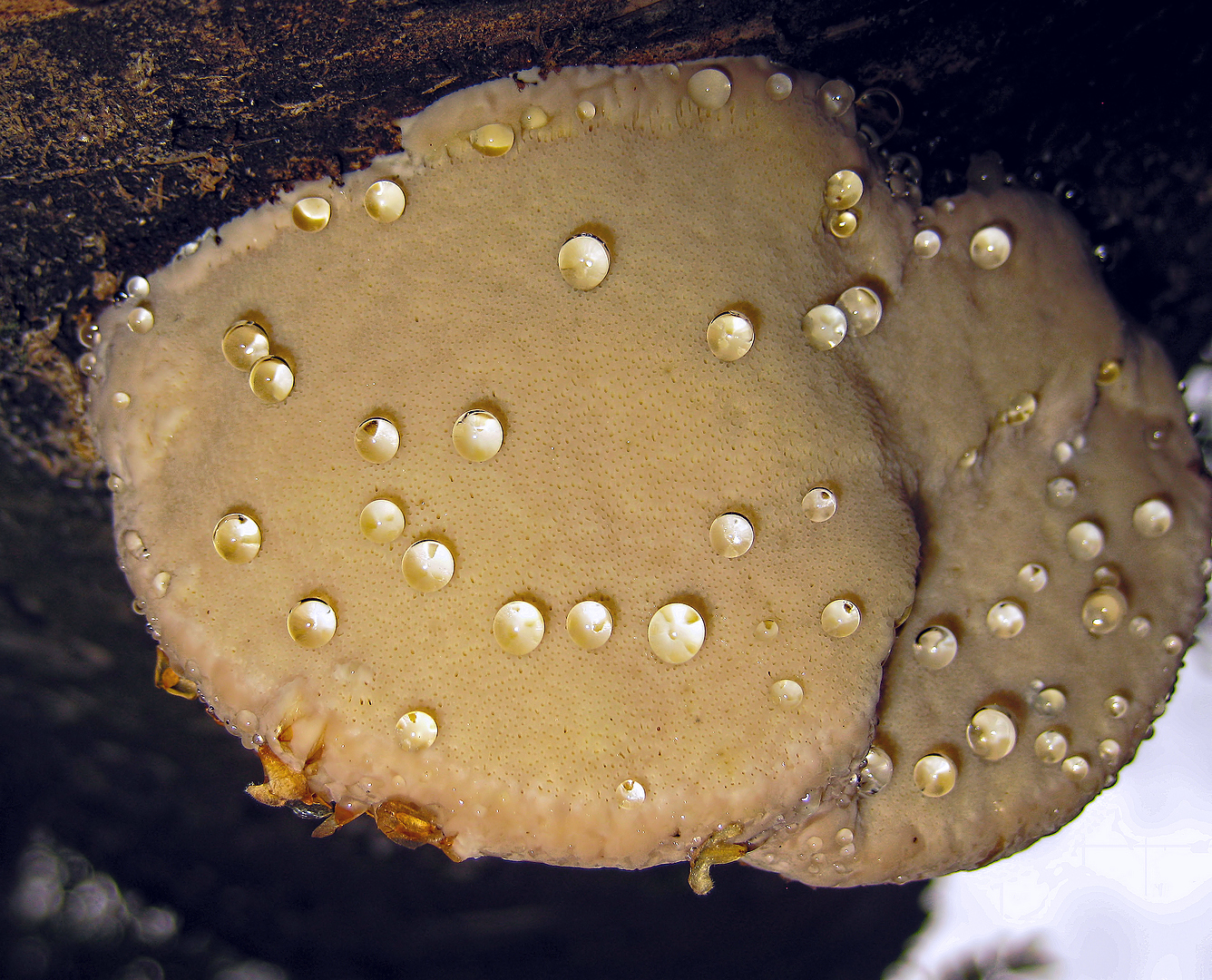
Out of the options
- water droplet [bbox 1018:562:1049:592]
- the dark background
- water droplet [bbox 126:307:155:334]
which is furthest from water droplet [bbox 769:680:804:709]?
water droplet [bbox 126:307:155:334]

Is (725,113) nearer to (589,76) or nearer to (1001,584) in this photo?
(589,76)

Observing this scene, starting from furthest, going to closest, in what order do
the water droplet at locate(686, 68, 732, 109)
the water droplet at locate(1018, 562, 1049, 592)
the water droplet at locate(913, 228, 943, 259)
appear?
the water droplet at locate(1018, 562, 1049, 592) → the water droplet at locate(913, 228, 943, 259) → the water droplet at locate(686, 68, 732, 109)

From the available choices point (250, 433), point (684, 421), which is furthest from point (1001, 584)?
point (250, 433)

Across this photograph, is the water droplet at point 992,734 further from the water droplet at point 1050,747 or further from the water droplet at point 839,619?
the water droplet at point 839,619

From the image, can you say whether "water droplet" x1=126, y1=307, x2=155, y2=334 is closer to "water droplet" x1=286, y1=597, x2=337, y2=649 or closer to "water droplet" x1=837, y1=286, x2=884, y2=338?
"water droplet" x1=286, y1=597, x2=337, y2=649

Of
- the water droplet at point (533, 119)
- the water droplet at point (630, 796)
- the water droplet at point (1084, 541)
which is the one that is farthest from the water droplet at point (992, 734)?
the water droplet at point (533, 119)
